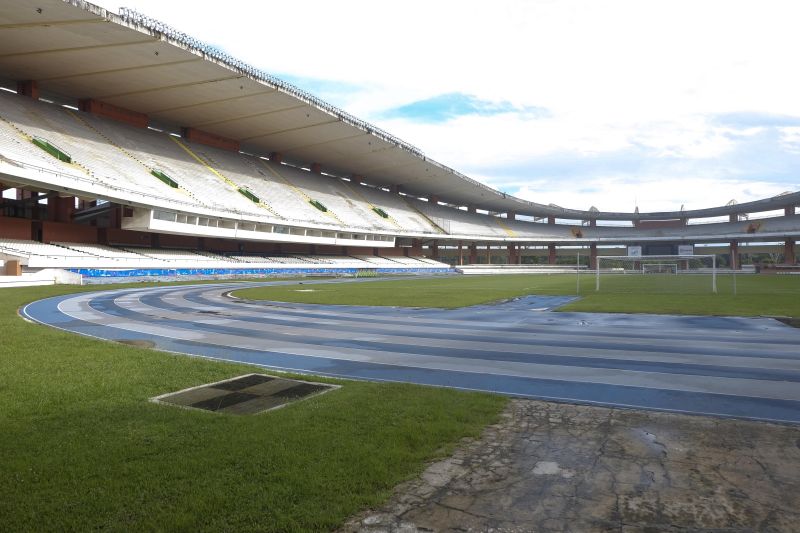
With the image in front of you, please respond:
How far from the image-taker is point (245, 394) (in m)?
6.35

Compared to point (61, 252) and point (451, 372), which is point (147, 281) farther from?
point (451, 372)

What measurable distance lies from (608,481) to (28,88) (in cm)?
4859

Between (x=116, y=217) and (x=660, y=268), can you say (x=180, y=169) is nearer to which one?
(x=116, y=217)

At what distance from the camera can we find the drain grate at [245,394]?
5.77 metres

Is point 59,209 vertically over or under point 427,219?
under

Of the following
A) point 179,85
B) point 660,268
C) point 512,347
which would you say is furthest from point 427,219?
point 512,347

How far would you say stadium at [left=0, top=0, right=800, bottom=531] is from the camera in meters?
4.07

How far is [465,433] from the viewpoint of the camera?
4918 millimetres

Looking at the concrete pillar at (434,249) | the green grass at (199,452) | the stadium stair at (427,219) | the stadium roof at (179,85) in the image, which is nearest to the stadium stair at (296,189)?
the stadium roof at (179,85)

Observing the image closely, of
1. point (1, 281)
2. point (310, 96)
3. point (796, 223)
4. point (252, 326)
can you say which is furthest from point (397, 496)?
point (796, 223)

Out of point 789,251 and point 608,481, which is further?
point 789,251

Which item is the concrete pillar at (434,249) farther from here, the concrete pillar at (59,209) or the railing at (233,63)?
the concrete pillar at (59,209)

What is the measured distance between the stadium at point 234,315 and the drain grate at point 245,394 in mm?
75

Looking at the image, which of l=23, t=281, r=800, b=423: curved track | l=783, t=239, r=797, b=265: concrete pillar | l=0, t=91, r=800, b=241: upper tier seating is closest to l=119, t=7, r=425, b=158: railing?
l=0, t=91, r=800, b=241: upper tier seating
